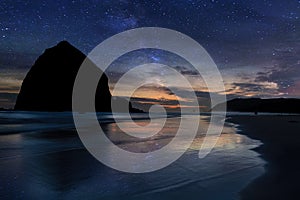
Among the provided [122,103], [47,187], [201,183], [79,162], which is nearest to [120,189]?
[47,187]

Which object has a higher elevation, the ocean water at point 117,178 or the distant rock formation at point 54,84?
the distant rock formation at point 54,84

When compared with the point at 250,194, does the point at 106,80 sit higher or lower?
higher

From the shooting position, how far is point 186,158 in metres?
7.42

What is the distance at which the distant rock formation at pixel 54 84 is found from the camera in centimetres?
8306

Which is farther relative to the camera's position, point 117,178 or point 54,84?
point 54,84

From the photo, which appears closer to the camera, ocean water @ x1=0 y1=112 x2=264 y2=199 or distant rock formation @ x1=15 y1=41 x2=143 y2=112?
ocean water @ x1=0 y1=112 x2=264 y2=199

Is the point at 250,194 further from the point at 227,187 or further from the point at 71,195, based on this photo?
the point at 71,195

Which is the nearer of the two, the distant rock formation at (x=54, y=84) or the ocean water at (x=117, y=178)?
the ocean water at (x=117, y=178)

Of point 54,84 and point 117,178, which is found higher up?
point 54,84

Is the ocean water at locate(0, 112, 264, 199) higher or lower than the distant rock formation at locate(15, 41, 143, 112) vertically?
lower

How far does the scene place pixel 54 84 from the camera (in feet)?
288

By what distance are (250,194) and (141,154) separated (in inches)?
175

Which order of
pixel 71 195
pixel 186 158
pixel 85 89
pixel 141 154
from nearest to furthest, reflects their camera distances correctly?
pixel 71 195
pixel 186 158
pixel 141 154
pixel 85 89

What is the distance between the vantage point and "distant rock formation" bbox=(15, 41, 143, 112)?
273 feet
